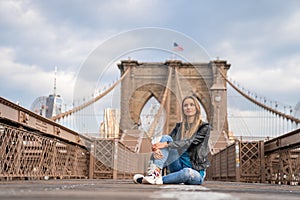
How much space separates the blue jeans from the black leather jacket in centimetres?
7

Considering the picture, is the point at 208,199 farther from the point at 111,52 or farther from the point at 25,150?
the point at 25,150

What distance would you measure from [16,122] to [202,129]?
3368 mm

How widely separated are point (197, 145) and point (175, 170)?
0.31 meters

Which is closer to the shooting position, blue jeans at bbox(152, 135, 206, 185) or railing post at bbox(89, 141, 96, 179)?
blue jeans at bbox(152, 135, 206, 185)

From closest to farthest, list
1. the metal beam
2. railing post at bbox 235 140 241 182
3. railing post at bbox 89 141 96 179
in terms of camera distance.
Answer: the metal beam
railing post at bbox 235 140 241 182
railing post at bbox 89 141 96 179

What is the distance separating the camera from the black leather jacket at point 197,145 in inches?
160

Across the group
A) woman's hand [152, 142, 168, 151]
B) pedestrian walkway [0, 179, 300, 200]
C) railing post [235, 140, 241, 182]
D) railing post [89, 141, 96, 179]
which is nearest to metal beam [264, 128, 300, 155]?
railing post [235, 140, 241, 182]

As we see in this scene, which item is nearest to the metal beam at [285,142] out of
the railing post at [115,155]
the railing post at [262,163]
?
the railing post at [262,163]

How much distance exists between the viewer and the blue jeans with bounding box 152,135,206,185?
396 cm

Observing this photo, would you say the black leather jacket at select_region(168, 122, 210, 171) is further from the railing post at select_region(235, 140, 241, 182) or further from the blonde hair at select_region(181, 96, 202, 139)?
the railing post at select_region(235, 140, 241, 182)

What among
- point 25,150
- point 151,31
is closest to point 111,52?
point 151,31

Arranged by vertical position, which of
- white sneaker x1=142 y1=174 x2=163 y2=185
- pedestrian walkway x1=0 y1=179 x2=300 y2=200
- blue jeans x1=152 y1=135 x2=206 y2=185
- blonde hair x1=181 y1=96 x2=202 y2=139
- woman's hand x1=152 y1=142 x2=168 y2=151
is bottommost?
pedestrian walkway x1=0 y1=179 x2=300 y2=200

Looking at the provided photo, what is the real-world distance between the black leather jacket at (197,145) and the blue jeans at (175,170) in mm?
73

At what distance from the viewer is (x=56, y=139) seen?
9406mm
